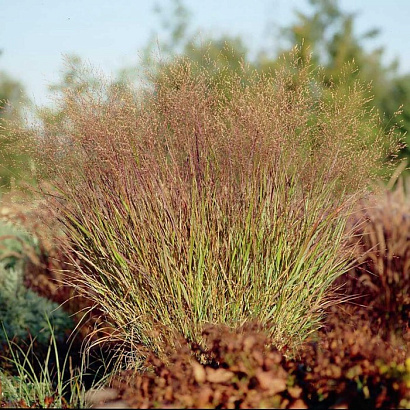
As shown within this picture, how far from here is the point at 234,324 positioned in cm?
331

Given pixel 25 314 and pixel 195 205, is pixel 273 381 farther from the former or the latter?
pixel 25 314

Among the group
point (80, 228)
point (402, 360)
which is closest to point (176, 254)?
point (80, 228)

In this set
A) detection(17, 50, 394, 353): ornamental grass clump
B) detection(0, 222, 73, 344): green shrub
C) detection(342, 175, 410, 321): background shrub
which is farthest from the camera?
detection(0, 222, 73, 344): green shrub

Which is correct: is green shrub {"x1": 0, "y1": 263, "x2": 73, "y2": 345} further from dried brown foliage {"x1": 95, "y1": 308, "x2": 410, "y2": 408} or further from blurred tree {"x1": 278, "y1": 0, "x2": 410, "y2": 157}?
blurred tree {"x1": 278, "y1": 0, "x2": 410, "y2": 157}

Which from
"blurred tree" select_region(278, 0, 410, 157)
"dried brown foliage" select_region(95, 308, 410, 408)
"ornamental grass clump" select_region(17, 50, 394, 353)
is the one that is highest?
"blurred tree" select_region(278, 0, 410, 157)

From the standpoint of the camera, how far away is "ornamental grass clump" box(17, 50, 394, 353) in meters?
3.32

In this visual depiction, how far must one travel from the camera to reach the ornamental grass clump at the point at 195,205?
3.32m

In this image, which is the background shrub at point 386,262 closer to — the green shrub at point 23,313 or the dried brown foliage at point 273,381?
the dried brown foliage at point 273,381

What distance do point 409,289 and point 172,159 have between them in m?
2.77

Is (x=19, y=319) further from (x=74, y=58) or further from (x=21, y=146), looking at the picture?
(x=74, y=58)

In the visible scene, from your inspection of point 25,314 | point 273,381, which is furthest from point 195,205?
point 25,314

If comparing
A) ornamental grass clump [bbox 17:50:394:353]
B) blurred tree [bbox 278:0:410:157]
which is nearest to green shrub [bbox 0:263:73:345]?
ornamental grass clump [bbox 17:50:394:353]

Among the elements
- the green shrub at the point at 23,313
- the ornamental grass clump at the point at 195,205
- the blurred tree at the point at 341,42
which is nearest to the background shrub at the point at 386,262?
the ornamental grass clump at the point at 195,205

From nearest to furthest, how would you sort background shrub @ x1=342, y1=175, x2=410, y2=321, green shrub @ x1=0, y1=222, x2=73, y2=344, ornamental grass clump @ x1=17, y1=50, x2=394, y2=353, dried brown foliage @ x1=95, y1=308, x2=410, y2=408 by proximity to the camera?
dried brown foliage @ x1=95, y1=308, x2=410, y2=408 → ornamental grass clump @ x1=17, y1=50, x2=394, y2=353 → background shrub @ x1=342, y1=175, x2=410, y2=321 → green shrub @ x1=0, y1=222, x2=73, y2=344
